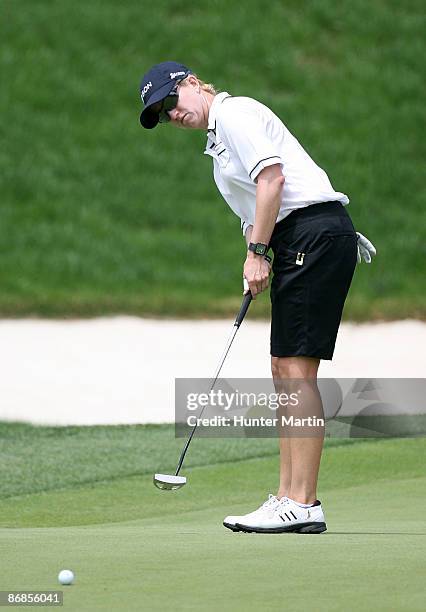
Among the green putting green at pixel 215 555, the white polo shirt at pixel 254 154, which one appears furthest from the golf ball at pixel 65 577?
the white polo shirt at pixel 254 154

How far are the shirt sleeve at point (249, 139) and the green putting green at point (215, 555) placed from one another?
0.98 metres

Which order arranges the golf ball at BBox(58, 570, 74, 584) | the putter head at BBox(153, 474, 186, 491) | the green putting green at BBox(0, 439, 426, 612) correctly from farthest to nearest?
the putter head at BBox(153, 474, 186, 491) → the golf ball at BBox(58, 570, 74, 584) → the green putting green at BBox(0, 439, 426, 612)

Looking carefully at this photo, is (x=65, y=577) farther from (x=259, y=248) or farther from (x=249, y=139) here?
(x=249, y=139)

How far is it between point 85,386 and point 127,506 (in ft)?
11.3

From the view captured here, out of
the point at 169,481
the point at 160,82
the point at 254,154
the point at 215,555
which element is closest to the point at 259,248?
the point at 254,154

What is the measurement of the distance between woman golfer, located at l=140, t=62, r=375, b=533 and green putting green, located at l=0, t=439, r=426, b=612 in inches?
7.5

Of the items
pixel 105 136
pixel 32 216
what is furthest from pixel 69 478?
pixel 105 136

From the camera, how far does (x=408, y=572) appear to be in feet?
9.37

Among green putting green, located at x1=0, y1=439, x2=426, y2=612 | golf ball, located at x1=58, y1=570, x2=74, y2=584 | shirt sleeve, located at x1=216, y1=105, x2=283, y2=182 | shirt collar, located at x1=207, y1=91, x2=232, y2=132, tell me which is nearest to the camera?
green putting green, located at x1=0, y1=439, x2=426, y2=612

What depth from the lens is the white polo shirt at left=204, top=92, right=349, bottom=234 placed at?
3.70 meters

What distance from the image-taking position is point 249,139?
3695mm

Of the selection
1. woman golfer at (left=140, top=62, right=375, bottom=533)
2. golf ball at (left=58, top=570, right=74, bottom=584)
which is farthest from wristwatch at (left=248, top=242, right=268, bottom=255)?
golf ball at (left=58, top=570, right=74, bottom=584)

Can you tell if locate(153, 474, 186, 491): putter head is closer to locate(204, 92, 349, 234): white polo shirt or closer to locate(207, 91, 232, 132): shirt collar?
locate(204, 92, 349, 234): white polo shirt

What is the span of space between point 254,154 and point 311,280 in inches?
14.8
